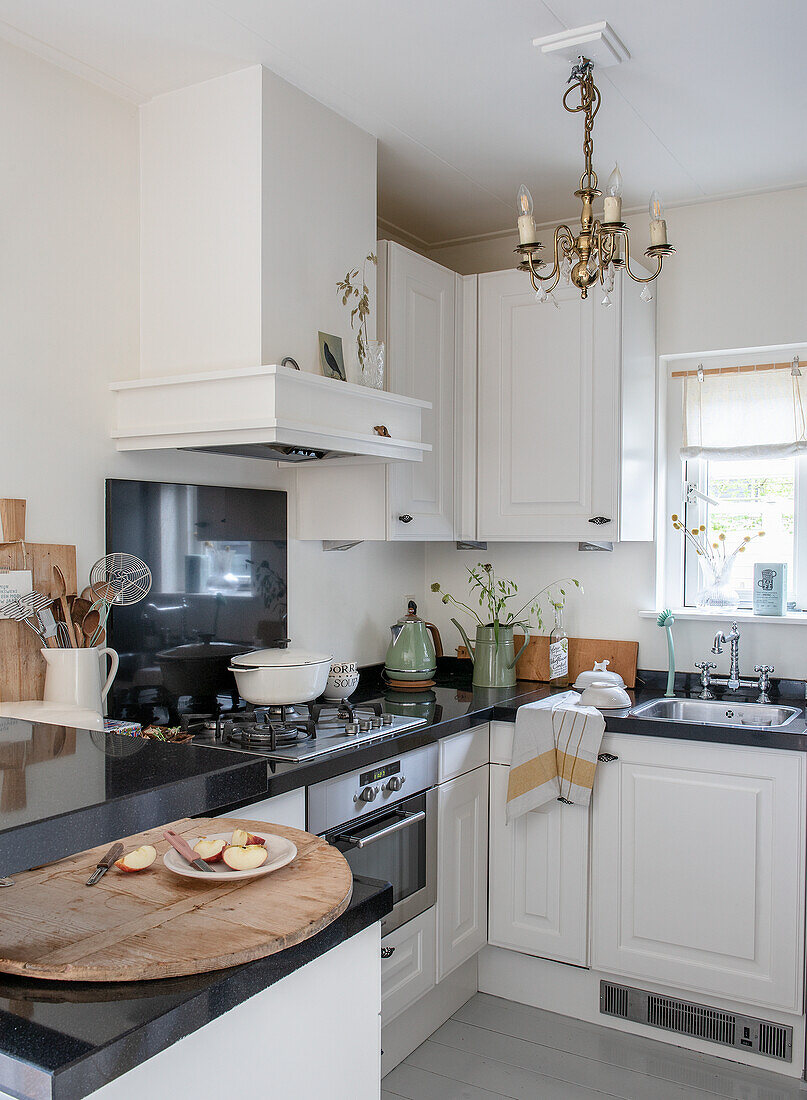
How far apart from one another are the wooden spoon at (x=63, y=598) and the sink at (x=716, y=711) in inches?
65.8

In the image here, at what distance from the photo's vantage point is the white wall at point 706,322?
309 centimetres

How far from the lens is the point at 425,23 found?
2.09 metres

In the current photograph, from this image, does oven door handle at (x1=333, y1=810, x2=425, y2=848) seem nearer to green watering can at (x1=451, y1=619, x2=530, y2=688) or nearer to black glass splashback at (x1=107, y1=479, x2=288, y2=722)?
black glass splashback at (x1=107, y1=479, x2=288, y2=722)

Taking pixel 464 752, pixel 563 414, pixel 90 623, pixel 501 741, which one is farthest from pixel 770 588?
pixel 90 623

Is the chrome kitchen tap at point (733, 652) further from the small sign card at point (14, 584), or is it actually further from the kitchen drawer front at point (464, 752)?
the small sign card at point (14, 584)

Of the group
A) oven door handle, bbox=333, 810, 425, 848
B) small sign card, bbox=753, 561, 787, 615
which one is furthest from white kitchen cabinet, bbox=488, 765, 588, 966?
small sign card, bbox=753, 561, 787, 615

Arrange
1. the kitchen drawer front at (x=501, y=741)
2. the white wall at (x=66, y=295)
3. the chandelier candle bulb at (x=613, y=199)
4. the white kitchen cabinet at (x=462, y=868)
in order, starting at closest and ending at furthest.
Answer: the chandelier candle bulb at (x=613, y=199), the white wall at (x=66, y=295), the white kitchen cabinet at (x=462, y=868), the kitchen drawer front at (x=501, y=741)

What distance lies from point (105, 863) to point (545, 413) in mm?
2232

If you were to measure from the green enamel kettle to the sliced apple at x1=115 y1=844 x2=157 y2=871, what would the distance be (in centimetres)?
191

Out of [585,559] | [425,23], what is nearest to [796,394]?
[585,559]

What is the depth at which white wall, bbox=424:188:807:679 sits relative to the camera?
3.09m

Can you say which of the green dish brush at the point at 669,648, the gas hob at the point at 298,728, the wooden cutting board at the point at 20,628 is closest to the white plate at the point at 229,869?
the gas hob at the point at 298,728

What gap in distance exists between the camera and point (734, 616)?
10.3ft

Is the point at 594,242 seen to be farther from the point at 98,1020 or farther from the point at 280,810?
the point at 98,1020
